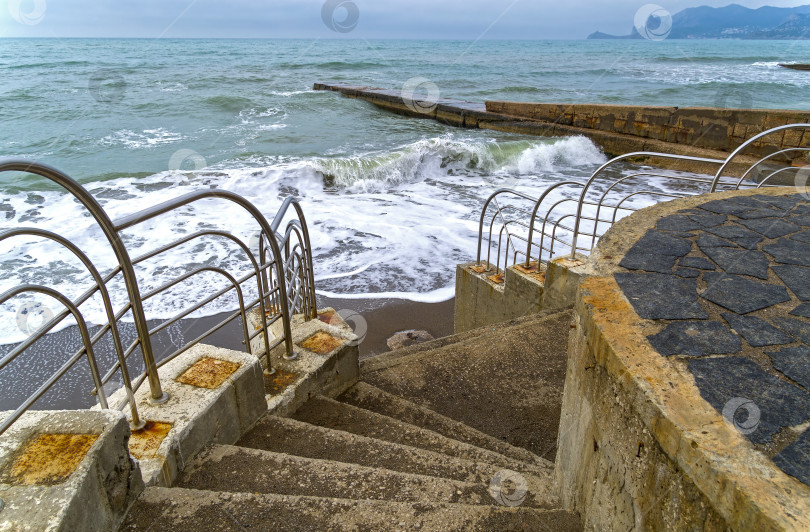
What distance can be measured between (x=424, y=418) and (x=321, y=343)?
845mm

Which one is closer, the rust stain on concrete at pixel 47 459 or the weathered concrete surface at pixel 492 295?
the rust stain on concrete at pixel 47 459

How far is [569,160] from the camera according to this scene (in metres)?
16.9

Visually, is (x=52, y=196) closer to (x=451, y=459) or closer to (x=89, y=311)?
(x=89, y=311)

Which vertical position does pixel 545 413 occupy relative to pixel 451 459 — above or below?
below

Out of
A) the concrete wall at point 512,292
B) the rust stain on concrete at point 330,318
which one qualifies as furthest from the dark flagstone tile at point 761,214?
the rust stain on concrete at point 330,318

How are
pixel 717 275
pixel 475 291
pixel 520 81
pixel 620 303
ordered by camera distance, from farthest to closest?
pixel 520 81 < pixel 475 291 < pixel 717 275 < pixel 620 303

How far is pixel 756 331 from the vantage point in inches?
74.1

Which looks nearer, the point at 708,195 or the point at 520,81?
Answer: the point at 708,195

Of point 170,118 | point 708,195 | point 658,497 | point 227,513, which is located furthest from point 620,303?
point 170,118

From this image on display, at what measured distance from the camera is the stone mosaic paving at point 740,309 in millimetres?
1435

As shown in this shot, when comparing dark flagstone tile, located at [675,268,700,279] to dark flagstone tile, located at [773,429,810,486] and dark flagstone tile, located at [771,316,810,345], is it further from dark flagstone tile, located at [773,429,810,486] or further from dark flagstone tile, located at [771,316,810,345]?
dark flagstone tile, located at [773,429,810,486]

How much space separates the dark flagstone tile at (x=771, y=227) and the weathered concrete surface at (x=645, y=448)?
1403 mm

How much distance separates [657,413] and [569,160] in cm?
1665

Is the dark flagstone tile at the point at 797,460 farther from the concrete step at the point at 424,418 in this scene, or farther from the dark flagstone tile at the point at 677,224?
the dark flagstone tile at the point at 677,224
